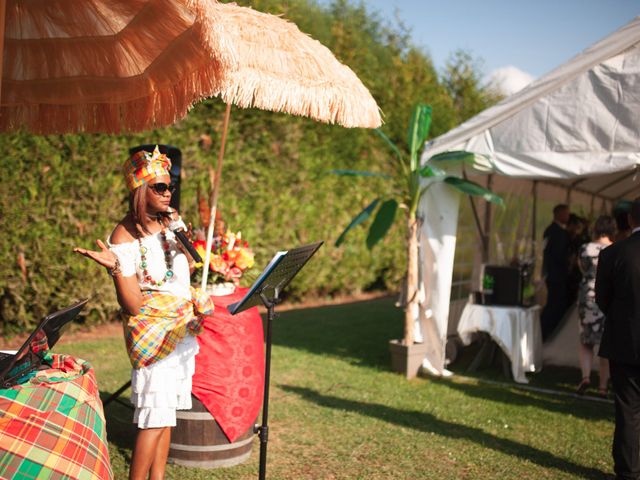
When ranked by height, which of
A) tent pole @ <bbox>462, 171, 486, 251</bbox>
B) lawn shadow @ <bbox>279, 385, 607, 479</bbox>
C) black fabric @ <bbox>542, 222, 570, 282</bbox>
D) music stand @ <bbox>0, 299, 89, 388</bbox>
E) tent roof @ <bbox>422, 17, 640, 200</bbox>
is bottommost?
lawn shadow @ <bbox>279, 385, 607, 479</bbox>

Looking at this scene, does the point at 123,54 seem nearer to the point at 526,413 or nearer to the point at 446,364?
the point at 526,413

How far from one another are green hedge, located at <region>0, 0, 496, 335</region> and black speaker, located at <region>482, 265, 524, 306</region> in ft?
11.2

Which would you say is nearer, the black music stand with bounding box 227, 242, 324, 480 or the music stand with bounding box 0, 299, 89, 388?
the music stand with bounding box 0, 299, 89, 388

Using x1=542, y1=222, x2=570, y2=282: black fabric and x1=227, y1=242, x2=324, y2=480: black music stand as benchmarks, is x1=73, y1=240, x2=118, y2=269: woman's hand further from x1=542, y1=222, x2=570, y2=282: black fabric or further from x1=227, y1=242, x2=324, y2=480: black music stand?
x1=542, y1=222, x2=570, y2=282: black fabric

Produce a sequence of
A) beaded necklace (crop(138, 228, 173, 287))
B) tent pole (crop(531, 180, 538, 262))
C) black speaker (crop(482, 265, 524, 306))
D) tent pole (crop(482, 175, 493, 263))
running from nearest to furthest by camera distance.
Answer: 1. beaded necklace (crop(138, 228, 173, 287))
2. black speaker (crop(482, 265, 524, 306))
3. tent pole (crop(482, 175, 493, 263))
4. tent pole (crop(531, 180, 538, 262))

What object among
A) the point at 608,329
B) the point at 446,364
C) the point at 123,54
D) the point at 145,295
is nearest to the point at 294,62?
the point at 123,54

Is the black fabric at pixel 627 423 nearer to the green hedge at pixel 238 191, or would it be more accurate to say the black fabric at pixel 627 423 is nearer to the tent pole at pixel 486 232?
the green hedge at pixel 238 191

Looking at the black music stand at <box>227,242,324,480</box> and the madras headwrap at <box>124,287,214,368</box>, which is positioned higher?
the black music stand at <box>227,242,324,480</box>

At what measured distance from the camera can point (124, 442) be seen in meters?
5.07

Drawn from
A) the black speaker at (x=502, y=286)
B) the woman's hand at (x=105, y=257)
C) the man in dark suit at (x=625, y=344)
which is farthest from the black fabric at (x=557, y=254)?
the woman's hand at (x=105, y=257)

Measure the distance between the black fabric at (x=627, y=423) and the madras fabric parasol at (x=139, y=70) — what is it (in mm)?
2410

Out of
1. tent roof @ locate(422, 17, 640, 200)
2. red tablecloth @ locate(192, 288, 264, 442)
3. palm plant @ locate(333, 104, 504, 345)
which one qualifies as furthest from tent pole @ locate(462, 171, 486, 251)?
red tablecloth @ locate(192, 288, 264, 442)

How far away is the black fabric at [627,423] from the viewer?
4387mm

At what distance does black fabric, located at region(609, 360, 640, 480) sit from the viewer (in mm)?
4387
